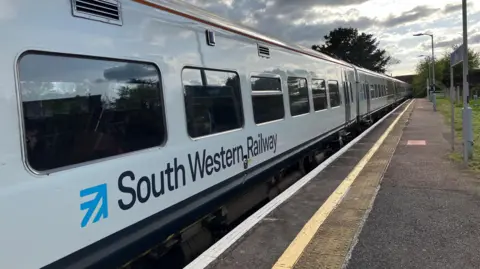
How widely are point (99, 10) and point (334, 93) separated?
8615 mm

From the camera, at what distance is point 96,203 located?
273cm

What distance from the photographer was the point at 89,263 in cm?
269

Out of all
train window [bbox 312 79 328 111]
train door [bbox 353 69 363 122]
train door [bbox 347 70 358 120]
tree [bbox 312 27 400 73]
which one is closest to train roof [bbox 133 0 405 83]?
train window [bbox 312 79 328 111]

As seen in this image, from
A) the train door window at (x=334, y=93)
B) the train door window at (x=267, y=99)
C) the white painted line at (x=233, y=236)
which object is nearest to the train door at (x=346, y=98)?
the train door window at (x=334, y=93)

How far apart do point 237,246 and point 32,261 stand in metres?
2.03

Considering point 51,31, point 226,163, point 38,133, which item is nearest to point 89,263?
point 38,133

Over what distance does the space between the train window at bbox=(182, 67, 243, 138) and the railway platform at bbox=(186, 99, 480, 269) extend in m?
1.08

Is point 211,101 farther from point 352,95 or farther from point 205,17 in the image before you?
point 352,95

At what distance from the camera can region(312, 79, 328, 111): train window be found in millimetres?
8727

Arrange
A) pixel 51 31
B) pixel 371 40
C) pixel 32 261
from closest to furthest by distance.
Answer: pixel 32 261
pixel 51 31
pixel 371 40

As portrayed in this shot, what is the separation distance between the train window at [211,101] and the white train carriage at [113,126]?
1cm

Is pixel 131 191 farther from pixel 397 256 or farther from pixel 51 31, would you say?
pixel 397 256

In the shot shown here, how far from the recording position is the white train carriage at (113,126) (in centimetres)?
231

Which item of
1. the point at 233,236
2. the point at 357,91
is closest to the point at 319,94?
the point at 233,236
